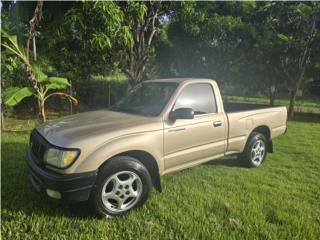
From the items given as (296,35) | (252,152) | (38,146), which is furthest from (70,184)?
(296,35)

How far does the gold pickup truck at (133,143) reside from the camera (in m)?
3.52

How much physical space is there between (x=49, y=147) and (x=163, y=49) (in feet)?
48.4

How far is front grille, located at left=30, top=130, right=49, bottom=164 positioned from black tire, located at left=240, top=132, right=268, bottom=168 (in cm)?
352

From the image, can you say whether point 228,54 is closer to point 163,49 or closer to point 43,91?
point 163,49

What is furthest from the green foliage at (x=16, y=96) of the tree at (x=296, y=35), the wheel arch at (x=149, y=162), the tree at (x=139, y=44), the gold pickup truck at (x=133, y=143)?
the tree at (x=296, y=35)

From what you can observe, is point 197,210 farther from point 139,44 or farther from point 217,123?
point 139,44

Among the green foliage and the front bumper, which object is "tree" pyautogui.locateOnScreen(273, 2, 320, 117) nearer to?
the green foliage

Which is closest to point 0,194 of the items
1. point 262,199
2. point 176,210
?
point 176,210

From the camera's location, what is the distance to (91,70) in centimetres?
1537

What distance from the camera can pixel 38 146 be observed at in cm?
398

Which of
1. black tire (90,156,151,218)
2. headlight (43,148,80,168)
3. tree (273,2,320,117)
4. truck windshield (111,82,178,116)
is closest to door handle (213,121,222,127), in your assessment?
truck windshield (111,82,178,116)

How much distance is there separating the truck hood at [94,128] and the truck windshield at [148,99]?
0.73 feet

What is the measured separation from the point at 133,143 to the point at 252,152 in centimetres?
290

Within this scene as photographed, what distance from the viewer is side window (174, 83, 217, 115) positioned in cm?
464
